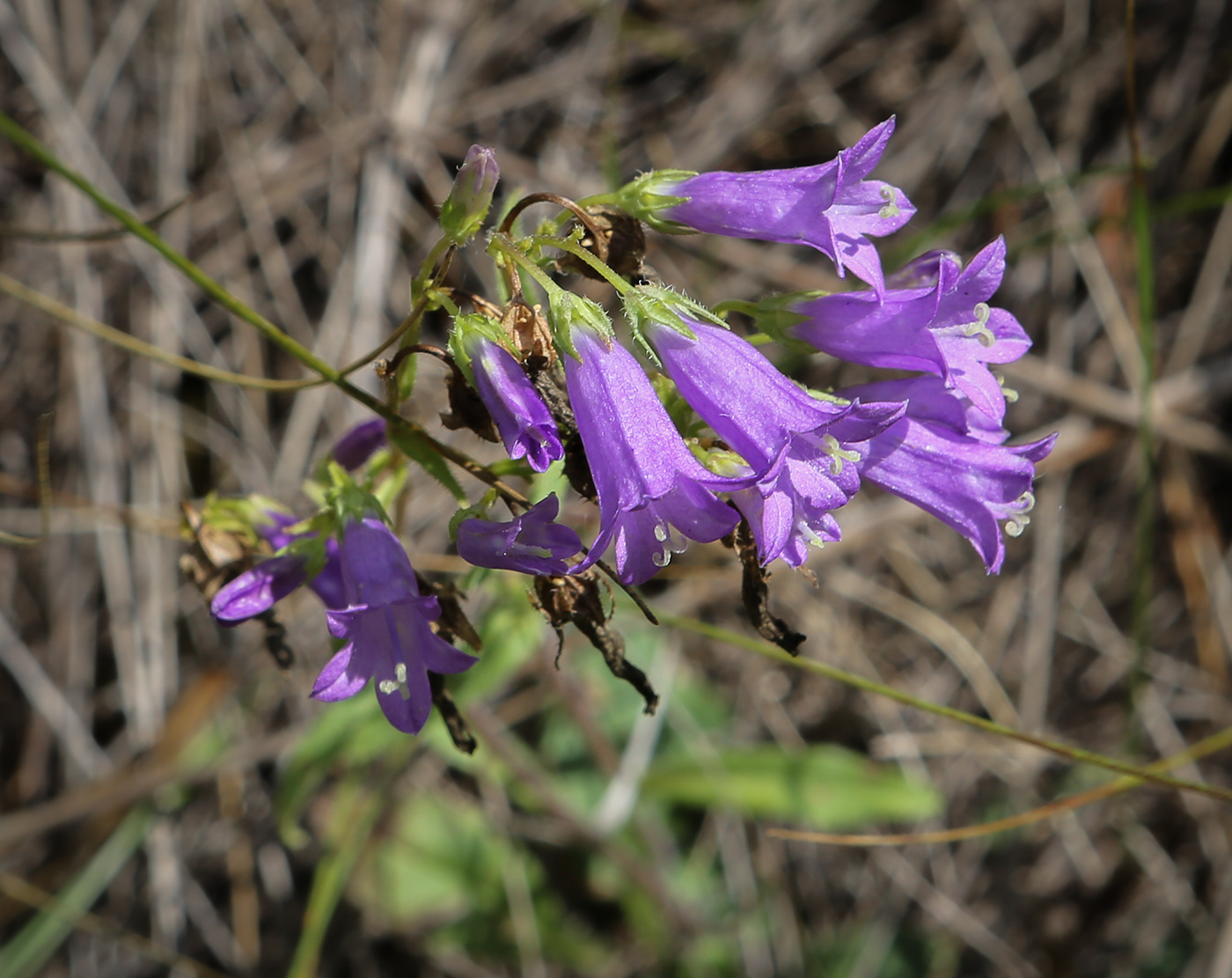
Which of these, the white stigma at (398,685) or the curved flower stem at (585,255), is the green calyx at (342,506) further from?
the curved flower stem at (585,255)

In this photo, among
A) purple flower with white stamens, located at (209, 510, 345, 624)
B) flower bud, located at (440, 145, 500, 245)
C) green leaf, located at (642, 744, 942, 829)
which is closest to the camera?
flower bud, located at (440, 145, 500, 245)

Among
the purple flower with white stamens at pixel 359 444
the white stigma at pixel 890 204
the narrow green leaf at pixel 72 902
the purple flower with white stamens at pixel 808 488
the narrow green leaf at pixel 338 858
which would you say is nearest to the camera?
the purple flower with white stamens at pixel 808 488

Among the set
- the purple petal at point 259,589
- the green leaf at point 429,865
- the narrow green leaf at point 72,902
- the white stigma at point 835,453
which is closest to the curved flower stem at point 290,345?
the purple petal at point 259,589

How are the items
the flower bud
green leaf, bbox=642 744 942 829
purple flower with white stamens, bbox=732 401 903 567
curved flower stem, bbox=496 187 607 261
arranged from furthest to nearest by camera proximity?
1. green leaf, bbox=642 744 942 829
2. curved flower stem, bbox=496 187 607 261
3. the flower bud
4. purple flower with white stamens, bbox=732 401 903 567

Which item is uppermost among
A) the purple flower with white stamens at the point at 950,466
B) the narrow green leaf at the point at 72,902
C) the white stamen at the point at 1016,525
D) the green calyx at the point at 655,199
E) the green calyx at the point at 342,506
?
the green calyx at the point at 655,199

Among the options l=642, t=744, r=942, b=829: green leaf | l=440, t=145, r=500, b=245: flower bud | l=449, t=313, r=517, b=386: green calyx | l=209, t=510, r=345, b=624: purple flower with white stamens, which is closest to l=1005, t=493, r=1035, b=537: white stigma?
l=449, t=313, r=517, b=386: green calyx

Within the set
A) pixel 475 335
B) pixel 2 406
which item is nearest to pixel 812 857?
pixel 475 335

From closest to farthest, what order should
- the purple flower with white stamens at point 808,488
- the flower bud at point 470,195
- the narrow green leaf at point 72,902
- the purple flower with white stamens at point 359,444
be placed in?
the purple flower with white stamens at point 808,488 < the flower bud at point 470,195 < the purple flower with white stamens at point 359,444 < the narrow green leaf at point 72,902

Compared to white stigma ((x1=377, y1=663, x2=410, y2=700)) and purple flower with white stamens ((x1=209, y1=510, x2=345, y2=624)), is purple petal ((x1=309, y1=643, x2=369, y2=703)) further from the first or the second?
purple flower with white stamens ((x1=209, y1=510, x2=345, y2=624))
